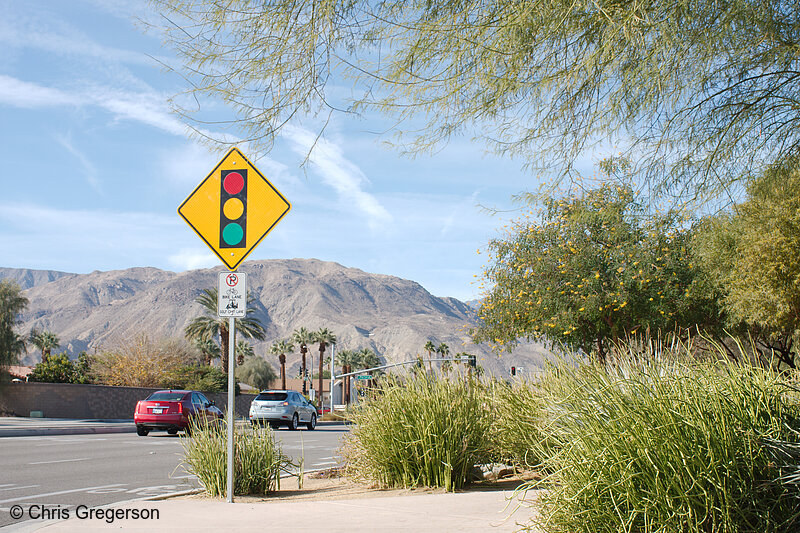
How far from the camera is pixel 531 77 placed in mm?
7918

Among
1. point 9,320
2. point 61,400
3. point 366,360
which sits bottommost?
point 61,400

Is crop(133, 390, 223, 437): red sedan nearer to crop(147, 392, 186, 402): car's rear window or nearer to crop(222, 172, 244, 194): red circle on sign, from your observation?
crop(147, 392, 186, 402): car's rear window

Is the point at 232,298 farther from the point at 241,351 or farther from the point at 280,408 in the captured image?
the point at 241,351

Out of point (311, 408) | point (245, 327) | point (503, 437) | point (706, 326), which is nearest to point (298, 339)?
point (245, 327)

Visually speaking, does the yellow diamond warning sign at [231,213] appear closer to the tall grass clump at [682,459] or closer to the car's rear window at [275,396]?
the tall grass clump at [682,459]

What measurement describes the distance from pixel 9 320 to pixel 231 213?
39454 mm

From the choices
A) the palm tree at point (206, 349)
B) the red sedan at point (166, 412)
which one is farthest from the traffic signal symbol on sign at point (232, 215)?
the palm tree at point (206, 349)

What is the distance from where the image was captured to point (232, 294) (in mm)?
8523

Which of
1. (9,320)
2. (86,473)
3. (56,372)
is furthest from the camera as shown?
(56,372)

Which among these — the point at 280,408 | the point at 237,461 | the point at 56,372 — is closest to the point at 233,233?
the point at 237,461

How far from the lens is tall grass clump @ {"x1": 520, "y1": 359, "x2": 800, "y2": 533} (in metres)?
4.71

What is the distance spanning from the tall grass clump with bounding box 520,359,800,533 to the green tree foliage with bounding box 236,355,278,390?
3269 inches

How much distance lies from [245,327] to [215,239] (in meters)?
61.5

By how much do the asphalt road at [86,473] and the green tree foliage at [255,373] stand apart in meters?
68.1
